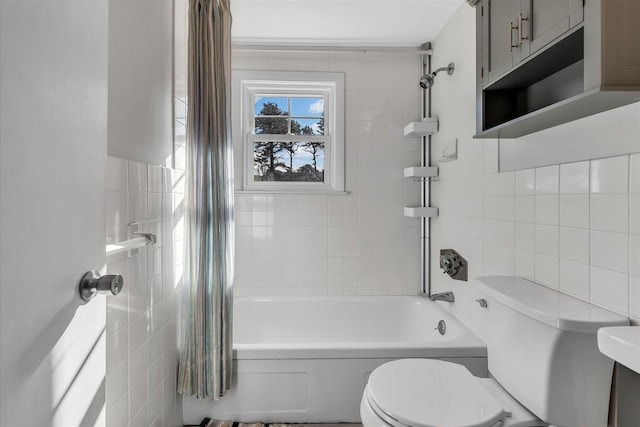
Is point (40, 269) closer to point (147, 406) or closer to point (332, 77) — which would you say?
point (147, 406)

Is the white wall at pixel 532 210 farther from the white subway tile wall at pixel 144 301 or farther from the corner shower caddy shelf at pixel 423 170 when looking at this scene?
the white subway tile wall at pixel 144 301

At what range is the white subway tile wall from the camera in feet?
4.15

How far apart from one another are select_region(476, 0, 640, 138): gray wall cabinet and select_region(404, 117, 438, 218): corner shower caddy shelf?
2.93ft

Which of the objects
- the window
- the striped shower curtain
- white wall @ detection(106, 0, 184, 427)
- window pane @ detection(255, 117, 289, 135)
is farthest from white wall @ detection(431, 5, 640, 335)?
white wall @ detection(106, 0, 184, 427)

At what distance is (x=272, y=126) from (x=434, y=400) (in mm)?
2143

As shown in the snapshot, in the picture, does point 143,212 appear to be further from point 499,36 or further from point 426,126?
point 426,126

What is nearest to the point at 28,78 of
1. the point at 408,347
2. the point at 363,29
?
the point at 408,347

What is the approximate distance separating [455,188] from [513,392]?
1.21 meters

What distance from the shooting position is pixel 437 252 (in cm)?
258

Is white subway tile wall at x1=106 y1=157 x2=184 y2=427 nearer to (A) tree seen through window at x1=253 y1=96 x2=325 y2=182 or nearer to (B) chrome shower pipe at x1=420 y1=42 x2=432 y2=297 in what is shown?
(A) tree seen through window at x1=253 y1=96 x2=325 y2=182

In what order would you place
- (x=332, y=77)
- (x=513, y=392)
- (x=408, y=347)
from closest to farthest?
(x=513, y=392) < (x=408, y=347) < (x=332, y=77)

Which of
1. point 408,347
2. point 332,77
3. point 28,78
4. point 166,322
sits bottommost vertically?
point 408,347

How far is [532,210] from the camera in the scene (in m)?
1.54

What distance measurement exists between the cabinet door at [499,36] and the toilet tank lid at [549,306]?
0.82m
